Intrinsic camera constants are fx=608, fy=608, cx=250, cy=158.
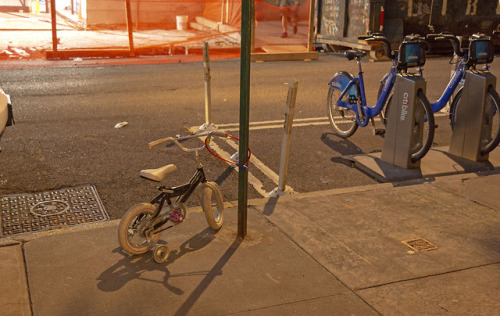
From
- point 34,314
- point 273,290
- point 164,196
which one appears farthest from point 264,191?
point 34,314

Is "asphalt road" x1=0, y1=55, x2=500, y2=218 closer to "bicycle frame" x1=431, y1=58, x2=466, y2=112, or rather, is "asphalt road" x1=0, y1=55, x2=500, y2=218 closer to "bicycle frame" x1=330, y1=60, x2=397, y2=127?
"bicycle frame" x1=330, y1=60, x2=397, y2=127

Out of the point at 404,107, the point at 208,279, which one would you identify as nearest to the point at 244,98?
the point at 208,279

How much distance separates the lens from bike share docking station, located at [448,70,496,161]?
7559 millimetres

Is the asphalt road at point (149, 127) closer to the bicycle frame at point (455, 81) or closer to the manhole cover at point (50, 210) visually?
the manhole cover at point (50, 210)

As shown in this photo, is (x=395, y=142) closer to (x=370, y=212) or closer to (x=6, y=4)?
(x=370, y=212)

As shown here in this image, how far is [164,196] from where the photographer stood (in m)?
5.14

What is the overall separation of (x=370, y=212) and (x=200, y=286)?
222 cm

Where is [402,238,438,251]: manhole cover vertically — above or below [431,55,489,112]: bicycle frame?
below

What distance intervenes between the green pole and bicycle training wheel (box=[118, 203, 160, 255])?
79 cm

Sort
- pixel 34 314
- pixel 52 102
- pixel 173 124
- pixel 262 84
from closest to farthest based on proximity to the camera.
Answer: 1. pixel 34 314
2. pixel 173 124
3. pixel 52 102
4. pixel 262 84

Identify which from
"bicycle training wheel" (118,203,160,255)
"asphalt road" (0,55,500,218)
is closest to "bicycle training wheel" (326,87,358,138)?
"asphalt road" (0,55,500,218)

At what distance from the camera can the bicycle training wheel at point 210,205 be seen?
5.41 meters

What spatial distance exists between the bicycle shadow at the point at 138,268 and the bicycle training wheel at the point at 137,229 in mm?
95

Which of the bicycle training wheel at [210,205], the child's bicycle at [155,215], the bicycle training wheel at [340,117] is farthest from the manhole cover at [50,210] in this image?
the bicycle training wheel at [340,117]
